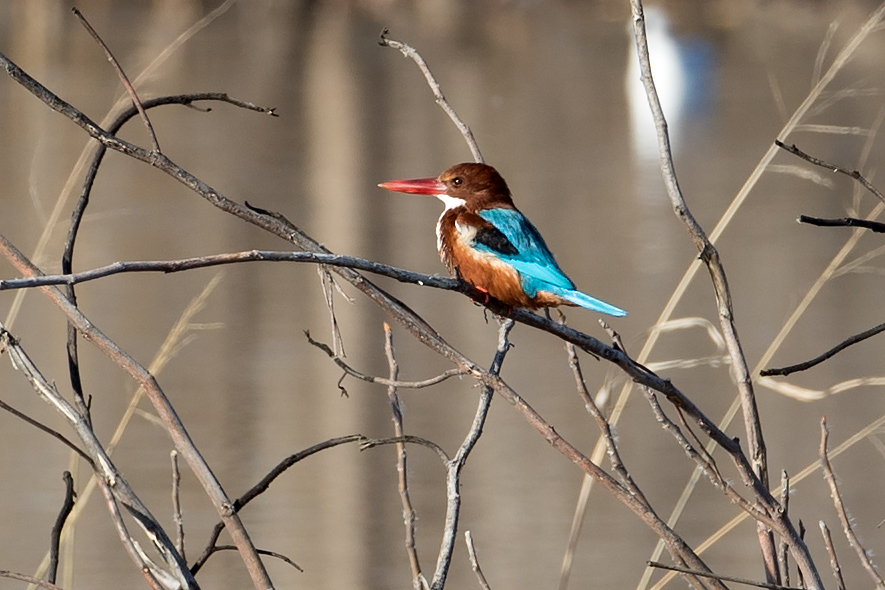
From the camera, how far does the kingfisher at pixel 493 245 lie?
3.91 ft

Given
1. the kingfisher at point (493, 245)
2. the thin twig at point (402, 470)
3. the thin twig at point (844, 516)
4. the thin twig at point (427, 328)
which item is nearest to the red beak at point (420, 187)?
the kingfisher at point (493, 245)

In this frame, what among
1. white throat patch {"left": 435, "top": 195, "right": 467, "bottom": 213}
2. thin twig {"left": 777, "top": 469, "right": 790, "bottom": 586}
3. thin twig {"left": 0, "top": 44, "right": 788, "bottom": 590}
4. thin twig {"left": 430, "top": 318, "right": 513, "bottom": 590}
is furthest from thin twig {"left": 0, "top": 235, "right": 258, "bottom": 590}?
white throat patch {"left": 435, "top": 195, "right": 467, "bottom": 213}

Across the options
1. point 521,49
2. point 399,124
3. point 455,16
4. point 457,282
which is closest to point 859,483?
point 457,282

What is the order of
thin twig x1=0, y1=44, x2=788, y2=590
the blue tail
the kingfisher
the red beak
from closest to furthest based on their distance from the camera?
thin twig x1=0, y1=44, x2=788, y2=590 → the blue tail → the kingfisher → the red beak

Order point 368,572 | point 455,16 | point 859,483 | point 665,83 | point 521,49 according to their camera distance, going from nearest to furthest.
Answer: point 368,572, point 859,483, point 665,83, point 521,49, point 455,16

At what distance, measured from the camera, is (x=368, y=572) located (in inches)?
89.6

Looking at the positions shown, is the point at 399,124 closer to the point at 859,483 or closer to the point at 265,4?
the point at 265,4

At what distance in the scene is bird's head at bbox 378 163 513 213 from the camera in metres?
1.42

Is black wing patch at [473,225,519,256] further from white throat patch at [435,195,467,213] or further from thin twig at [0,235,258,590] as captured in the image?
thin twig at [0,235,258,590]

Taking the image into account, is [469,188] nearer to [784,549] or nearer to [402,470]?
[402,470]

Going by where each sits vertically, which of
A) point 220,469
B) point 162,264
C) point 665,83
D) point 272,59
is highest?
point 272,59

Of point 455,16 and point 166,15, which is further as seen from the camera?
point 455,16

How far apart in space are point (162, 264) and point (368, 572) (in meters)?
1.66

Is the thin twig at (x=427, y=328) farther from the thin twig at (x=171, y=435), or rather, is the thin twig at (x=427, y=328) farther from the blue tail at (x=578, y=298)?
the blue tail at (x=578, y=298)
